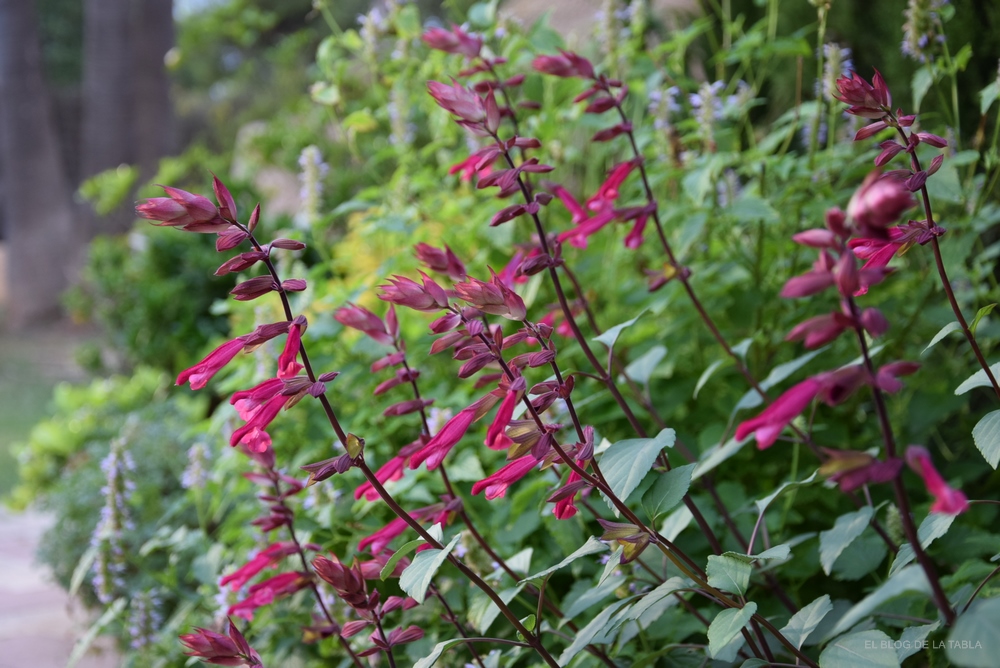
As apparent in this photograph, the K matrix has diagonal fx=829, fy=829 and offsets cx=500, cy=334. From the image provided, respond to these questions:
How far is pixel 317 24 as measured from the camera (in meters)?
15.9

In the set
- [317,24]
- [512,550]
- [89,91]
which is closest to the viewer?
[512,550]

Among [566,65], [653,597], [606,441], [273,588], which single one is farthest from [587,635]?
[566,65]

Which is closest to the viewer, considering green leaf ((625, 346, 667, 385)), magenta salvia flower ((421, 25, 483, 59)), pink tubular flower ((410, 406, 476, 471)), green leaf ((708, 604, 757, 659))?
green leaf ((708, 604, 757, 659))

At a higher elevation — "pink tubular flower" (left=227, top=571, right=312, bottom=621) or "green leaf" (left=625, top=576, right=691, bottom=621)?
"green leaf" (left=625, top=576, right=691, bottom=621)

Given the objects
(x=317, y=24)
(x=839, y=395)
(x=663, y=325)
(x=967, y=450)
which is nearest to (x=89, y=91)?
(x=317, y=24)

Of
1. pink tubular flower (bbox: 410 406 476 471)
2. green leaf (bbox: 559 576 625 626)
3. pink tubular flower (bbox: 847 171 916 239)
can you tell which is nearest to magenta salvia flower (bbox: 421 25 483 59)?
pink tubular flower (bbox: 410 406 476 471)

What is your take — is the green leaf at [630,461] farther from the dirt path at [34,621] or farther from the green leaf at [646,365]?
the dirt path at [34,621]

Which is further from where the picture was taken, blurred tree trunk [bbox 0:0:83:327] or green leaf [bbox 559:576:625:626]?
blurred tree trunk [bbox 0:0:83:327]

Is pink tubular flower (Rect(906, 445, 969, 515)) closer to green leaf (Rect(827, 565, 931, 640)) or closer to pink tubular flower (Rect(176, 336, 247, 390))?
green leaf (Rect(827, 565, 931, 640))

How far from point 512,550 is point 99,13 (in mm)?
9109

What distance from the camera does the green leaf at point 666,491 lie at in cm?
96

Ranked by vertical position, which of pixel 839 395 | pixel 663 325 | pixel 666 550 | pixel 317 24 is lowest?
pixel 663 325

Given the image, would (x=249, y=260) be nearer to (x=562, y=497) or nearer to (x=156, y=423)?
(x=562, y=497)

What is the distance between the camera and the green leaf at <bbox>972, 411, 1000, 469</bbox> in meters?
0.92
